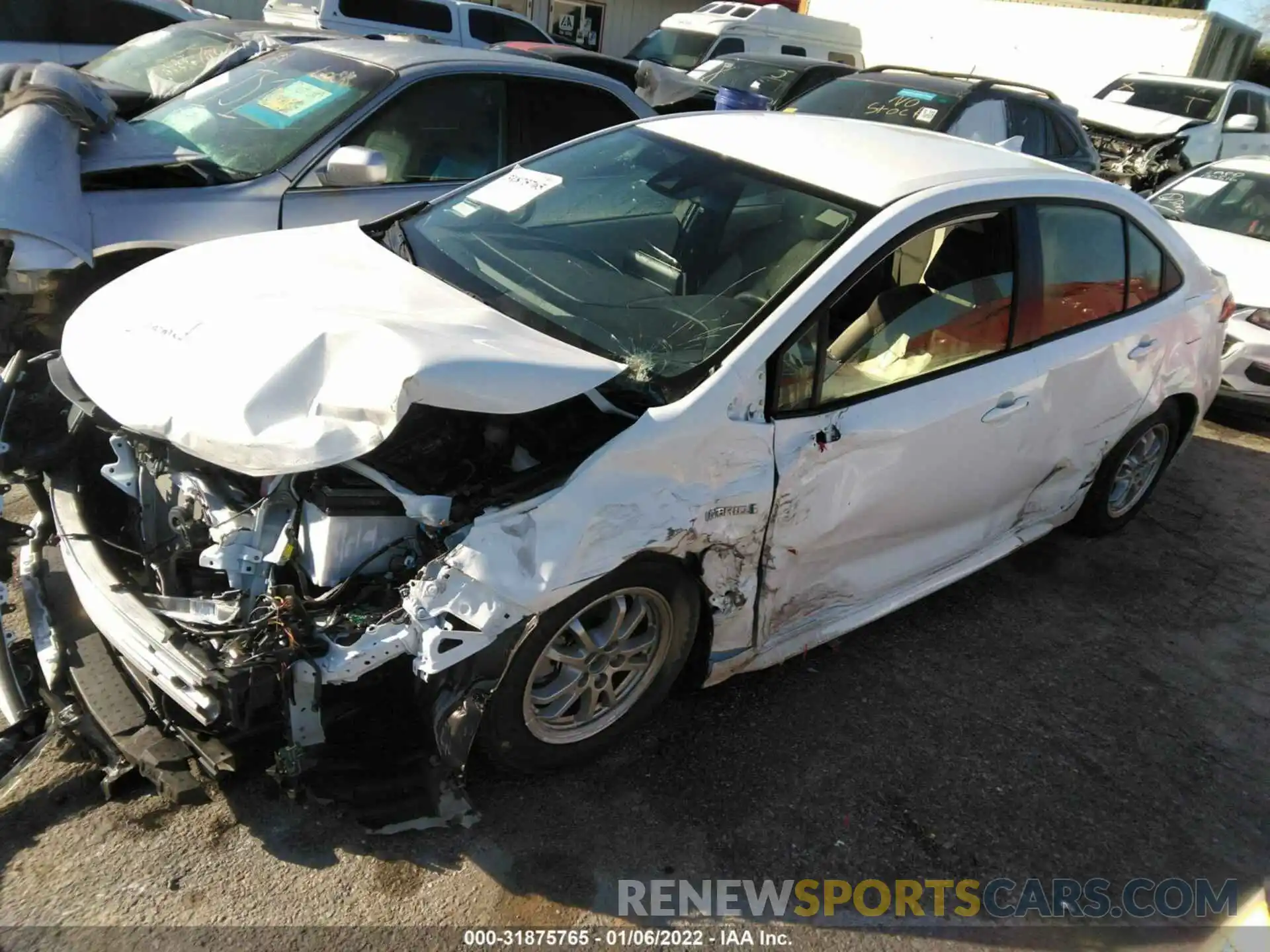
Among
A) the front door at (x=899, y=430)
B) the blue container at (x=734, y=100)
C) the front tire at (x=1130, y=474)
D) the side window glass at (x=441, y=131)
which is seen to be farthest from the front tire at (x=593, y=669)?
the blue container at (x=734, y=100)

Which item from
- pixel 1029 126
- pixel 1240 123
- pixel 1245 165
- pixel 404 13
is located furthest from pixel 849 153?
pixel 1240 123

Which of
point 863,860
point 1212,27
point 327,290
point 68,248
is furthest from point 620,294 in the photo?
point 1212,27

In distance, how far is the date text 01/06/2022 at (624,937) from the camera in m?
2.42

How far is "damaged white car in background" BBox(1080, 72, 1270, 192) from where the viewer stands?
11.3 metres

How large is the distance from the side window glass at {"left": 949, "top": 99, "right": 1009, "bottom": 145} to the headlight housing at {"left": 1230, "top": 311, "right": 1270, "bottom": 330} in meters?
2.73

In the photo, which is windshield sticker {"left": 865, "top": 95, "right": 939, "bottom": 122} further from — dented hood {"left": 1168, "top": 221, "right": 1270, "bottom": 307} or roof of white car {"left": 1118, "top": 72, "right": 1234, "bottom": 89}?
roof of white car {"left": 1118, "top": 72, "right": 1234, "bottom": 89}

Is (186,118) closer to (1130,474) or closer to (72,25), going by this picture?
(1130,474)

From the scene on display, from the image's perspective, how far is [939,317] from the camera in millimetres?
3375

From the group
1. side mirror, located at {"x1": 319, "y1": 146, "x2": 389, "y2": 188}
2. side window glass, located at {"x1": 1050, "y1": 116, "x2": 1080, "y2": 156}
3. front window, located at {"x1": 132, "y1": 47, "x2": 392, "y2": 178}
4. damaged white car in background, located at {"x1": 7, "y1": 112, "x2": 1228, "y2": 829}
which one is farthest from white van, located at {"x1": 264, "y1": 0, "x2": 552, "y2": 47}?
damaged white car in background, located at {"x1": 7, "y1": 112, "x2": 1228, "y2": 829}

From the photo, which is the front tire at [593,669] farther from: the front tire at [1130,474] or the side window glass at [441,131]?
the side window glass at [441,131]

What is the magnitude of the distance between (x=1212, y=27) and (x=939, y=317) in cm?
1760

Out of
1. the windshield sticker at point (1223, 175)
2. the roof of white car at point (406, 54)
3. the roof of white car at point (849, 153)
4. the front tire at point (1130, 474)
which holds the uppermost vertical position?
the roof of white car at point (849, 153)

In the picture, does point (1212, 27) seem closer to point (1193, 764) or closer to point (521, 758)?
point (1193, 764)

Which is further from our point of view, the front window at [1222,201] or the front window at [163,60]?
the front window at [1222,201]
